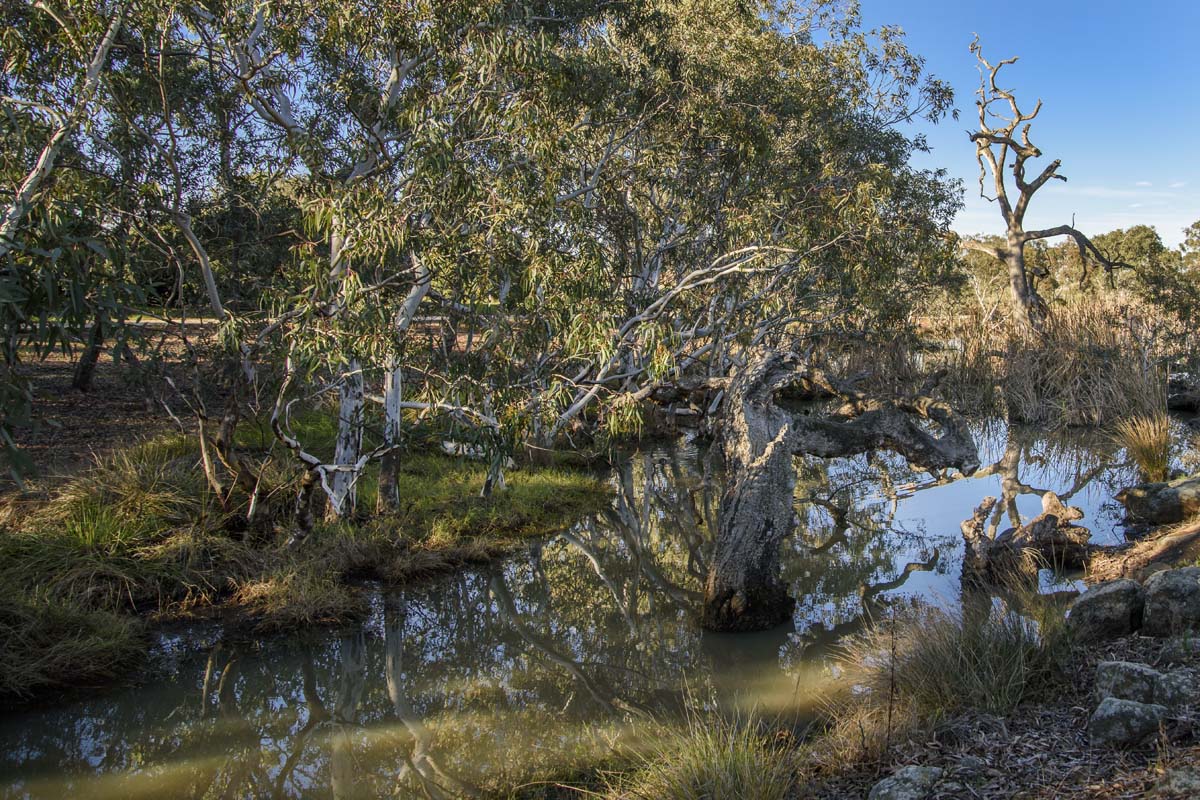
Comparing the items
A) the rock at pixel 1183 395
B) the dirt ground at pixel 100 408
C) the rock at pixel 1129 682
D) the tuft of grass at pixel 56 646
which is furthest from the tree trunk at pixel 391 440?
the rock at pixel 1183 395

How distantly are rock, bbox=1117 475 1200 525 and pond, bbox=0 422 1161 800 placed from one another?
30cm

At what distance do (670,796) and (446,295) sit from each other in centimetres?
641

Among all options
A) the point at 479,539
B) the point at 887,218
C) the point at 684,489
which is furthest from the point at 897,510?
the point at 479,539

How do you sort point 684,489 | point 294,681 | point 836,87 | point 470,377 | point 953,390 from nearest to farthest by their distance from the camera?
point 294,681, point 470,377, point 684,489, point 836,87, point 953,390

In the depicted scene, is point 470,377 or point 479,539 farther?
point 479,539

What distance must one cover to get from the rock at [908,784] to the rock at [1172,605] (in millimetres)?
2161

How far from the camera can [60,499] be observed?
7367 millimetres

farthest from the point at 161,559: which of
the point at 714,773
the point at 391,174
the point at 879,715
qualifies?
the point at 879,715

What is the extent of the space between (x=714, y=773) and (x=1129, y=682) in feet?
6.33

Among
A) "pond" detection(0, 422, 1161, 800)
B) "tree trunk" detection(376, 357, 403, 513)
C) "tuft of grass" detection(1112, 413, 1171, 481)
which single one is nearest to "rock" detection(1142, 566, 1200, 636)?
"pond" detection(0, 422, 1161, 800)

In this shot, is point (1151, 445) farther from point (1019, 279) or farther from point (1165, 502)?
point (1019, 279)

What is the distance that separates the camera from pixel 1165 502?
8.72 m

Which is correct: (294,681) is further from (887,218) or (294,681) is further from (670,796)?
Answer: (887,218)

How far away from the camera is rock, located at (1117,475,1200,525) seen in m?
8.56
